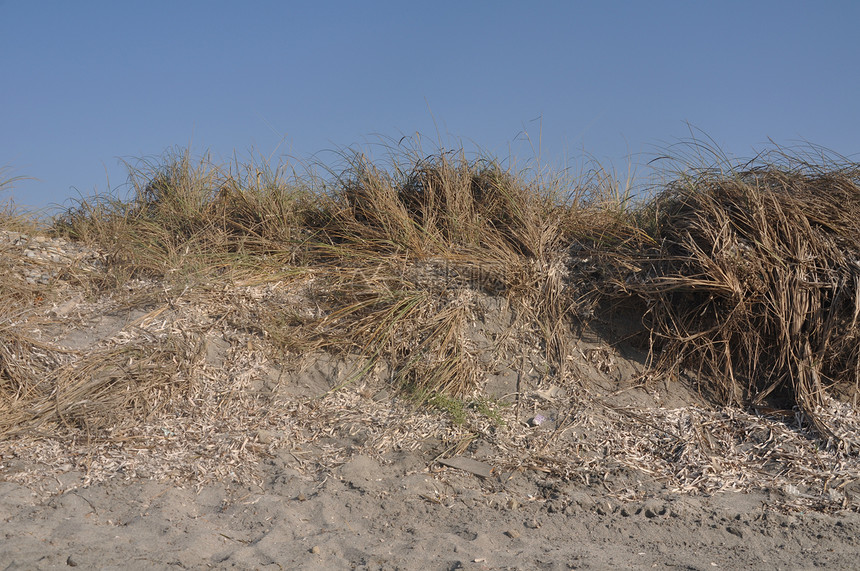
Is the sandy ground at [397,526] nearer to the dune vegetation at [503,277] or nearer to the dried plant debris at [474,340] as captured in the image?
the dried plant debris at [474,340]

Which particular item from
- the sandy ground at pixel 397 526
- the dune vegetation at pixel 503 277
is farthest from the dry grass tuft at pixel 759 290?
the sandy ground at pixel 397 526

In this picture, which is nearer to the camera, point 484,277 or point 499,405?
point 499,405

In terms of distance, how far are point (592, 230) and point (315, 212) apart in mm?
2410

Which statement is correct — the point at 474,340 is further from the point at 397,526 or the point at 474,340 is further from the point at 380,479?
the point at 397,526

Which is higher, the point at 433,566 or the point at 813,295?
the point at 813,295

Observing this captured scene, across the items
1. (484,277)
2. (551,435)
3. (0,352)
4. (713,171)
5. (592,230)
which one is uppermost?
(713,171)

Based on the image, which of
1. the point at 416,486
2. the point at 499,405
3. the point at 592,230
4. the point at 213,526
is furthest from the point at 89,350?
the point at 592,230

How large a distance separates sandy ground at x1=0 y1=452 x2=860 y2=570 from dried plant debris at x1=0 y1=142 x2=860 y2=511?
0.53 feet

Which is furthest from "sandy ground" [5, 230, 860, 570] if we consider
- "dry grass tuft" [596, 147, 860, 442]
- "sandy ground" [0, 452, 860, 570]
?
"dry grass tuft" [596, 147, 860, 442]

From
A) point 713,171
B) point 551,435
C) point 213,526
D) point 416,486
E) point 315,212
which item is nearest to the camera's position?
point 213,526

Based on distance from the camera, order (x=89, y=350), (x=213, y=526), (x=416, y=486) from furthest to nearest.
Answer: (x=89, y=350) < (x=416, y=486) < (x=213, y=526)

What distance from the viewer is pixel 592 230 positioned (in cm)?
547

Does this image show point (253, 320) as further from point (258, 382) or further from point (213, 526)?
point (213, 526)

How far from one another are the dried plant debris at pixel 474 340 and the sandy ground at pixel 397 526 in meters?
0.16
